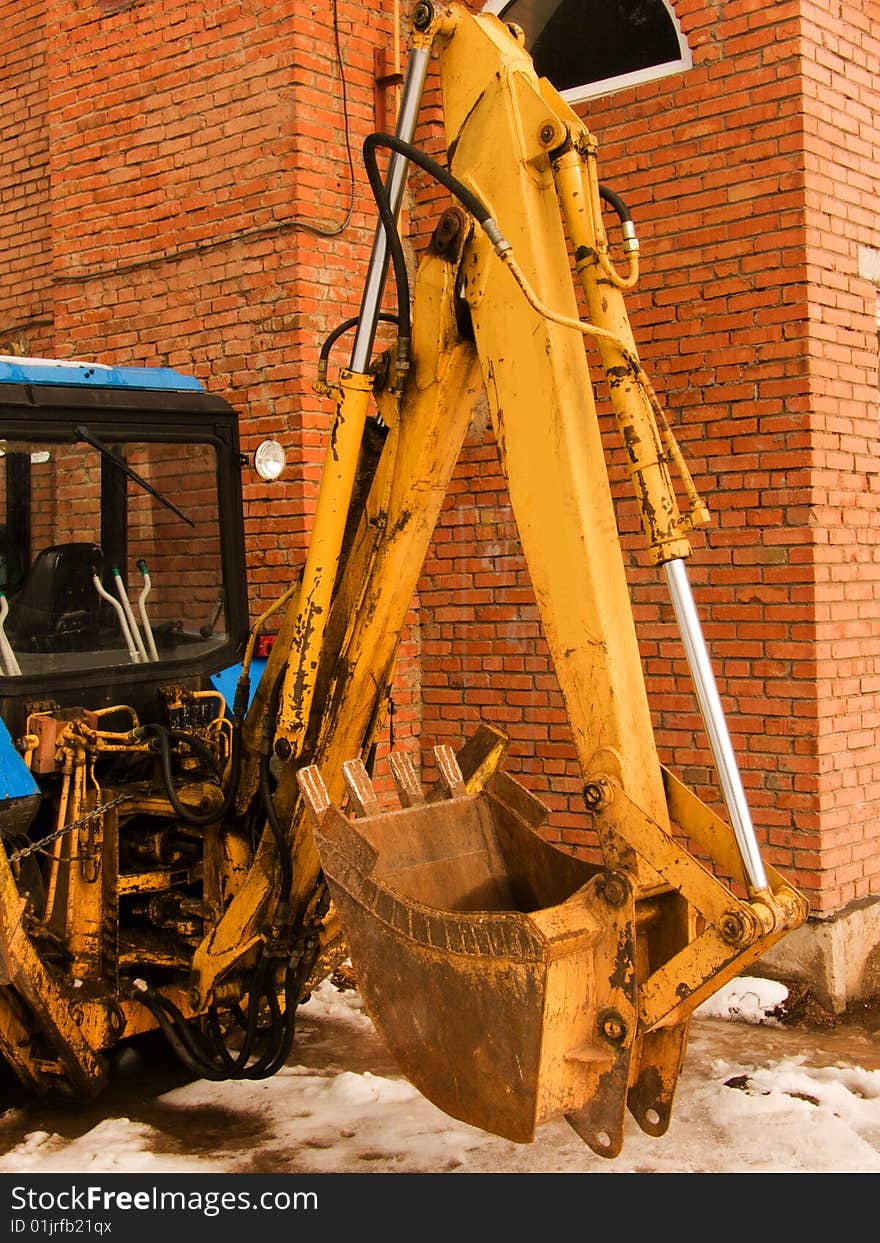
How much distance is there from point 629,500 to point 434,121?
7.79ft

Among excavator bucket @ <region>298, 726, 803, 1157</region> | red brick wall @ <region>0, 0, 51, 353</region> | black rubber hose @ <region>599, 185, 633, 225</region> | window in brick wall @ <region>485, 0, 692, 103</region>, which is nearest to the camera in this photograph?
excavator bucket @ <region>298, 726, 803, 1157</region>

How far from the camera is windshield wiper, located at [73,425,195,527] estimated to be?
4.38 metres

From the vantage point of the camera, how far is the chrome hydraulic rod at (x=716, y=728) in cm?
285

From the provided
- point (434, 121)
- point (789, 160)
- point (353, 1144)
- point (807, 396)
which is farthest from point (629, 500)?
point (353, 1144)

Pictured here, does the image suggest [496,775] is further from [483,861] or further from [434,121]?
[434,121]

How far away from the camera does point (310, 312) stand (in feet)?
20.9

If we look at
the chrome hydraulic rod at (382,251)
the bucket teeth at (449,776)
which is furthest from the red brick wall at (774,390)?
the chrome hydraulic rod at (382,251)

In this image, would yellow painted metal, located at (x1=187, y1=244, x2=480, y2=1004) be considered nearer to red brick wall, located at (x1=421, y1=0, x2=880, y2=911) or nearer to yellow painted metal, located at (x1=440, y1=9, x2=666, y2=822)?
yellow painted metal, located at (x1=440, y1=9, x2=666, y2=822)

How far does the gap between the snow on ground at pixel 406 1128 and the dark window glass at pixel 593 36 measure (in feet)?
14.6

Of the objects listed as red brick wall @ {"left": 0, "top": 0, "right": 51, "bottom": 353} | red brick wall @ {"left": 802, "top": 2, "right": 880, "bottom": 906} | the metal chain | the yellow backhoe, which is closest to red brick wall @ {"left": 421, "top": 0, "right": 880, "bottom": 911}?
red brick wall @ {"left": 802, "top": 2, "right": 880, "bottom": 906}

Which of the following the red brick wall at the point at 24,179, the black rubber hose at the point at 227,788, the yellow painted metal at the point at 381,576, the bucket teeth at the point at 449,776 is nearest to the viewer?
the yellow painted metal at the point at 381,576

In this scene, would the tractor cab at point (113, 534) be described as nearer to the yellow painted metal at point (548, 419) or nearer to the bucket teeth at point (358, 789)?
the bucket teeth at point (358, 789)

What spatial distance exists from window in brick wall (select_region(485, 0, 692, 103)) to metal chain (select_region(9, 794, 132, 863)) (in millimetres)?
3878

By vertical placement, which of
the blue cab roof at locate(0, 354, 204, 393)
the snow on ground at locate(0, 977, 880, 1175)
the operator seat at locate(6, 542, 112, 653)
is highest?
the blue cab roof at locate(0, 354, 204, 393)
